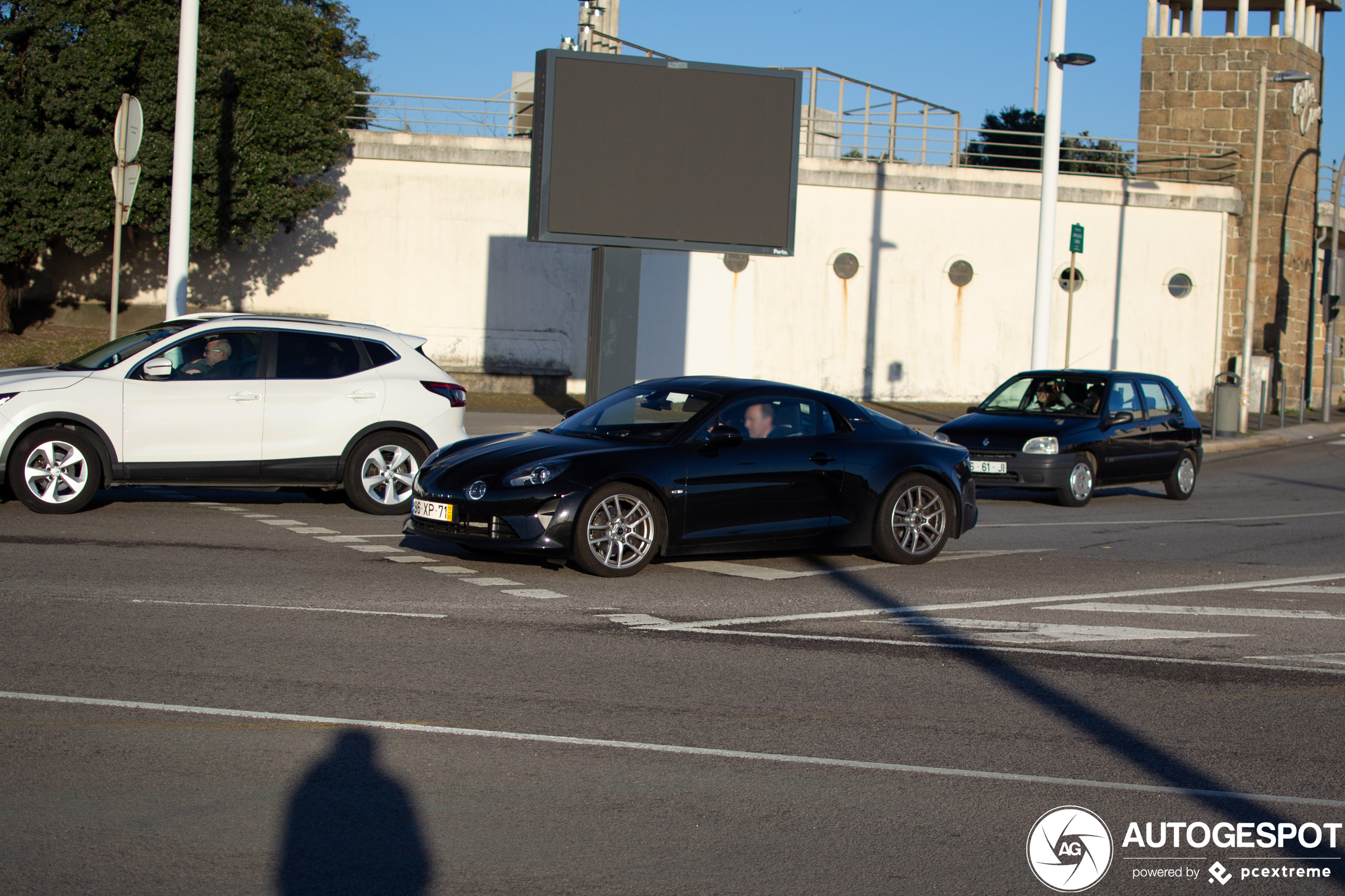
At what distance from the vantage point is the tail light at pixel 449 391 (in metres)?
12.8

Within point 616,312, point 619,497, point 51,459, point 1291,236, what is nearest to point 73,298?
point 616,312

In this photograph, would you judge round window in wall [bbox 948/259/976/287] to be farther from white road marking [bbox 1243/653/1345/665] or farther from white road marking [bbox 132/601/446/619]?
white road marking [bbox 132/601/446/619]

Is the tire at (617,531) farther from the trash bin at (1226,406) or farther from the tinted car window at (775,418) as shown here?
the trash bin at (1226,406)

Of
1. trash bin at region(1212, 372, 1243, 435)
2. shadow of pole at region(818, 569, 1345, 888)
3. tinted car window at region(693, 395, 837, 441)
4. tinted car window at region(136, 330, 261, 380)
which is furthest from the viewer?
trash bin at region(1212, 372, 1243, 435)

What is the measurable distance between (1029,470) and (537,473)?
782 cm

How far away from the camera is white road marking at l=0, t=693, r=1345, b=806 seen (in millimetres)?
5094

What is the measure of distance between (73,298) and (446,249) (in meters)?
7.95

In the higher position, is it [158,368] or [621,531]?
[158,368]

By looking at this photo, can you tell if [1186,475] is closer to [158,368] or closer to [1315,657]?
[1315,657]

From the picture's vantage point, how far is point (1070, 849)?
14.8 feet

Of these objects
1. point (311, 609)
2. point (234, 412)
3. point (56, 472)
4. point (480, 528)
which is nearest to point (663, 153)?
point (234, 412)

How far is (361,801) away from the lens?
467cm

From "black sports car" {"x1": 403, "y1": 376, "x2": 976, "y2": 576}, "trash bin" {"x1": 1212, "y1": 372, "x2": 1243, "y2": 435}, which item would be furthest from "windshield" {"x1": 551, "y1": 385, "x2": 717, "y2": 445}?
"trash bin" {"x1": 1212, "y1": 372, "x2": 1243, "y2": 435}

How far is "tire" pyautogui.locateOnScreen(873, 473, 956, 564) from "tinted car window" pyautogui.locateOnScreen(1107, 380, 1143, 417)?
20.9 ft
